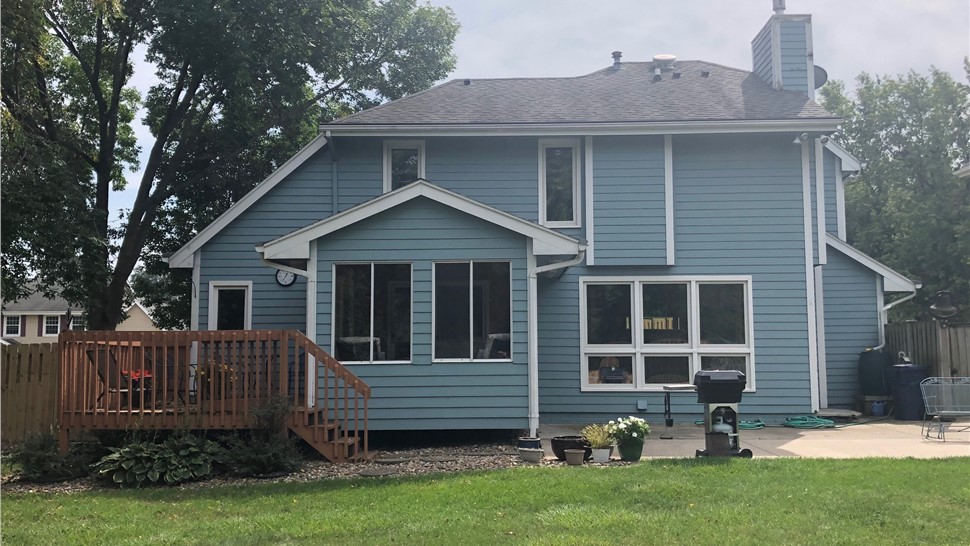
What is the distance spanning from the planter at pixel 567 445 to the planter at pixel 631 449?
382 mm

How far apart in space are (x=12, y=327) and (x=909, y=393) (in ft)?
134

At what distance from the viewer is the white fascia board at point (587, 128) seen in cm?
1241

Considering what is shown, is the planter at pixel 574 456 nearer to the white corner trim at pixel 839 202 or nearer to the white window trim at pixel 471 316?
the white window trim at pixel 471 316

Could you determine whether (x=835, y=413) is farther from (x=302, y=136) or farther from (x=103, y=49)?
(x=103, y=49)

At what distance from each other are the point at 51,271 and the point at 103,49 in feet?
20.6

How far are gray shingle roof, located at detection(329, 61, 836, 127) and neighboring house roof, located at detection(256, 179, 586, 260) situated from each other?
10.2ft

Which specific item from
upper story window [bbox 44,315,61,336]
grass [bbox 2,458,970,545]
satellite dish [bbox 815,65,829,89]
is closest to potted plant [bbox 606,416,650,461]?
grass [bbox 2,458,970,545]

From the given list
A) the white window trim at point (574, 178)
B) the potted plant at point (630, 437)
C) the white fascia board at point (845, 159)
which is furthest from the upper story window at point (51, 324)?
the potted plant at point (630, 437)

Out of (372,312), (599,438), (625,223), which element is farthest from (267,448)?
(625,223)

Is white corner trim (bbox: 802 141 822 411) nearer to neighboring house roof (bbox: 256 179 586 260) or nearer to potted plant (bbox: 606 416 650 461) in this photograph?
neighboring house roof (bbox: 256 179 586 260)

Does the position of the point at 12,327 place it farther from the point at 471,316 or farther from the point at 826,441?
the point at 826,441

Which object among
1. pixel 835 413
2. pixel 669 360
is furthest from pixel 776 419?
pixel 669 360

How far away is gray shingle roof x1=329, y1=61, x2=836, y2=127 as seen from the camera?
12906mm

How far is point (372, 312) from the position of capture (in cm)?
1018
